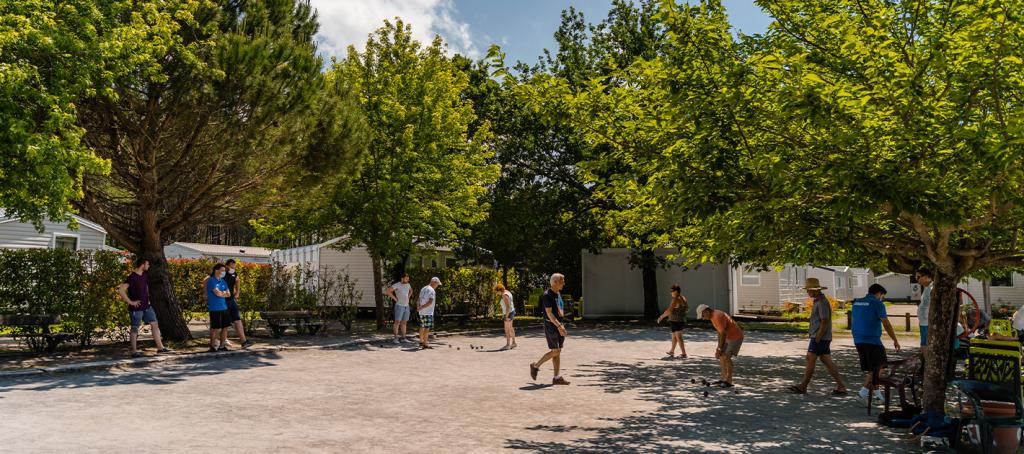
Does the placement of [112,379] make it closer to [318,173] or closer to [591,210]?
[318,173]

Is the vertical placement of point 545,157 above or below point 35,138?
above

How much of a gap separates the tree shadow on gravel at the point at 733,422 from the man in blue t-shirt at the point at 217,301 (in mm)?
7587

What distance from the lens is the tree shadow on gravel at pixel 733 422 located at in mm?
7023

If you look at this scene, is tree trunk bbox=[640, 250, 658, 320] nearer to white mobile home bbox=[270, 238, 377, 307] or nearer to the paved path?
white mobile home bbox=[270, 238, 377, 307]

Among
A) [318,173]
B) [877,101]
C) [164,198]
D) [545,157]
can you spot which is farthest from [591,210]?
[877,101]

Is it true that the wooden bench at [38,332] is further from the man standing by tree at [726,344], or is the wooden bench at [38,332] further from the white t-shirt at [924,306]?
the white t-shirt at [924,306]

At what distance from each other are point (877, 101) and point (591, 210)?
19170 millimetres

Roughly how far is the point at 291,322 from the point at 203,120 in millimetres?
6755

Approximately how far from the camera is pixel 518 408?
29.5 feet

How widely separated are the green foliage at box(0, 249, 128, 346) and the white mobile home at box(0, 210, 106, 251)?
10063mm

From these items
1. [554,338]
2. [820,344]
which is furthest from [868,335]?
[554,338]

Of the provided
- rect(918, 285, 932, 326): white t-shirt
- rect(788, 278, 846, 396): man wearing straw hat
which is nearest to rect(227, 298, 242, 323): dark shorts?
rect(788, 278, 846, 396): man wearing straw hat

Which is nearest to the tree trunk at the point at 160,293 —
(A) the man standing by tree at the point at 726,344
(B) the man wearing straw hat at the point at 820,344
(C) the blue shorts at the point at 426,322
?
(C) the blue shorts at the point at 426,322

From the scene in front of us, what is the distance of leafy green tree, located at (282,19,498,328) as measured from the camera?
2105 cm
